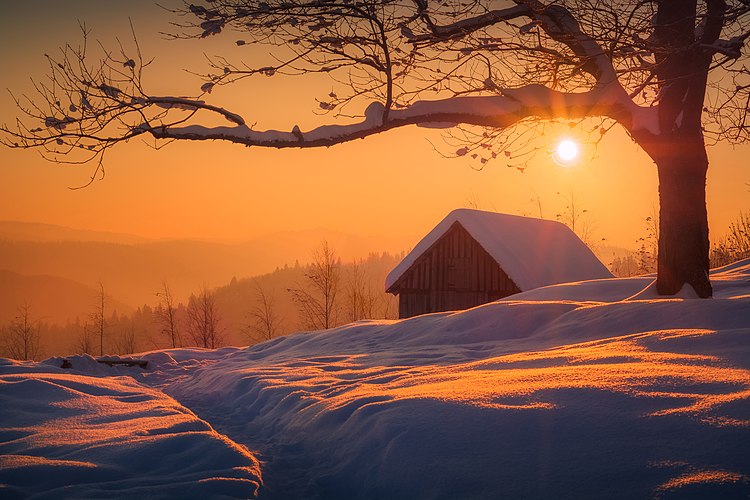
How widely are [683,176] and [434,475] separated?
6.88 metres

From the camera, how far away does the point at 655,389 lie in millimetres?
3311

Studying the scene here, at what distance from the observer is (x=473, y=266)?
19.0m

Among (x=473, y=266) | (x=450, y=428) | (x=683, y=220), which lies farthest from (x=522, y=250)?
(x=450, y=428)

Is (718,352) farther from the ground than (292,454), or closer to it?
farther from the ground

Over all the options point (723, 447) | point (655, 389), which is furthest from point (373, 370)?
point (723, 447)

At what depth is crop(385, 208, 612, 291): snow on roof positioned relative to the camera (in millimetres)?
18250

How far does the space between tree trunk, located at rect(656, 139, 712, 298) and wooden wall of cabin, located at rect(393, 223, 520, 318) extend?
9848mm

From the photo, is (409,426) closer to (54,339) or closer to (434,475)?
(434,475)

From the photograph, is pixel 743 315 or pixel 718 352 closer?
pixel 718 352

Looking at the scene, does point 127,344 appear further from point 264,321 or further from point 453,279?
point 453,279

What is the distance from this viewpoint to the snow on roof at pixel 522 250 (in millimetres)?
18250

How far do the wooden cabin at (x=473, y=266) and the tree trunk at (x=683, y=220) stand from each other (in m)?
9.40

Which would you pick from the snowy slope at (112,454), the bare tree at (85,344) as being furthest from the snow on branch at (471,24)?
the bare tree at (85,344)

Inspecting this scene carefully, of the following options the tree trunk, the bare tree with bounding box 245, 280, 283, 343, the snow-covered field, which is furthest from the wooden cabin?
the snow-covered field
